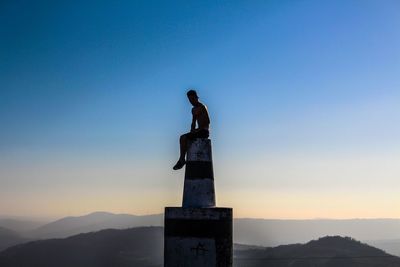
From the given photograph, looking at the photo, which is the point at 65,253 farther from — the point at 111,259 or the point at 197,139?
the point at 197,139

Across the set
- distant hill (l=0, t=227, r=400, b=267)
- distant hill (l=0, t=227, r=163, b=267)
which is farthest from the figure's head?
distant hill (l=0, t=227, r=163, b=267)

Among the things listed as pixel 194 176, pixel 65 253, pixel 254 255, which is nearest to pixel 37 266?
pixel 65 253

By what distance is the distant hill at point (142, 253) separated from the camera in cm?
10806

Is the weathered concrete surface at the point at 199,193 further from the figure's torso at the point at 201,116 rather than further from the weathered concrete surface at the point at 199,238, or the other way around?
the figure's torso at the point at 201,116

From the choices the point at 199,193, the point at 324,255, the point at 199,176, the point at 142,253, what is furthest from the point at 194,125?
the point at 142,253

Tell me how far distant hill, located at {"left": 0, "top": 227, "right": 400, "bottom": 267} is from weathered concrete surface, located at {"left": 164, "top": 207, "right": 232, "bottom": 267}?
7660 centimetres

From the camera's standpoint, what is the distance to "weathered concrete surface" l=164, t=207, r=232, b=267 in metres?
9.37

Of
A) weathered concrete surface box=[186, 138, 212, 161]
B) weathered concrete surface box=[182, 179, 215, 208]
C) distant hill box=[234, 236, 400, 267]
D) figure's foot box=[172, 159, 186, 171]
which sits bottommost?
distant hill box=[234, 236, 400, 267]

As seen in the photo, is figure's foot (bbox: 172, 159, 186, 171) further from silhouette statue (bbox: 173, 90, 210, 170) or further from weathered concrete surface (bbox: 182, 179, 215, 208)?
weathered concrete surface (bbox: 182, 179, 215, 208)

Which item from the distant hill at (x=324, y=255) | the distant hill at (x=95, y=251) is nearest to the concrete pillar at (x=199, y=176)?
the distant hill at (x=324, y=255)

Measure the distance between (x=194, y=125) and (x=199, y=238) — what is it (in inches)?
90.3

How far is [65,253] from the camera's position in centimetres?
16012

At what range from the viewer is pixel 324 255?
111 metres

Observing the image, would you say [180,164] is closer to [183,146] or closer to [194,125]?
[183,146]
